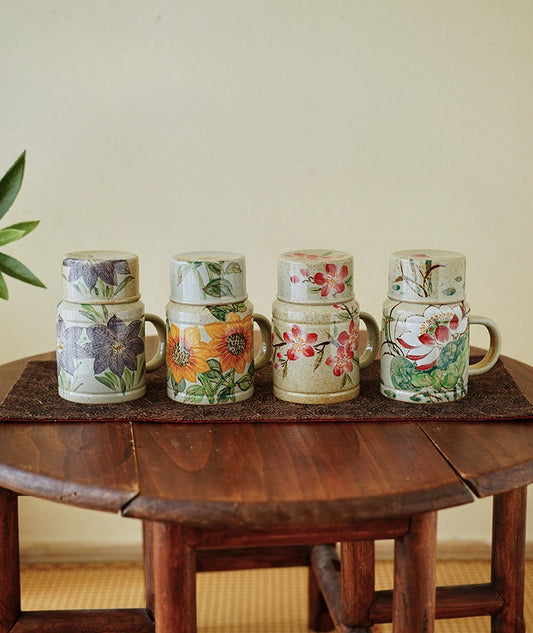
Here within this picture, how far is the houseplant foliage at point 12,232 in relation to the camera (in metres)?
1.04

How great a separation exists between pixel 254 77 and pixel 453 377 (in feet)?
3.26

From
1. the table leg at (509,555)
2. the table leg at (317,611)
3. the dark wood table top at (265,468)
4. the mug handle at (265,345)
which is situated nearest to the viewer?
the dark wood table top at (265,468)

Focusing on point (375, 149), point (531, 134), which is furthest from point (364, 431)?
point (531, 134)

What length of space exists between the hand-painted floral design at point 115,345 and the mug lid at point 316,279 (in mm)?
210

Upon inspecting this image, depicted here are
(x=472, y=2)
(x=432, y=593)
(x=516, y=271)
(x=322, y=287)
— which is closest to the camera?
(x=432, y=593)

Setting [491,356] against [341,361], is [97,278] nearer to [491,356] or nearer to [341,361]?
[341,361]

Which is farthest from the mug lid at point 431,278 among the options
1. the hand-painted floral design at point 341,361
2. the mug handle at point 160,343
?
the mug handle at point 160,343

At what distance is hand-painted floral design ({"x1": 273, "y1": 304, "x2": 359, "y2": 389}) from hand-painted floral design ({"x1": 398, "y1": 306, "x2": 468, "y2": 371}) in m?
0.07

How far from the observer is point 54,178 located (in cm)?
185

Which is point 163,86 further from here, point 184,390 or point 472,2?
point 184,390

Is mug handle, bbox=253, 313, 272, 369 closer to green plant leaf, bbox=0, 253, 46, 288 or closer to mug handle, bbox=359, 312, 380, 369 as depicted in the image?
mug handle, bbox=359, 312, 380, 369

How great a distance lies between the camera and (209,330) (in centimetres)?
105

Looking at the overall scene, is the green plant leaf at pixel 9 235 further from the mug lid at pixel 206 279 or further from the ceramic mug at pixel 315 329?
the ceramic mug at pixel 315 329

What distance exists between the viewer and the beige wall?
180cm
